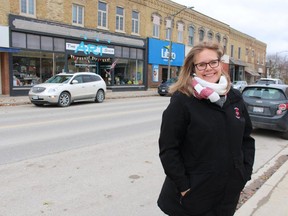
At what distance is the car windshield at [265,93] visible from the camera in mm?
8938

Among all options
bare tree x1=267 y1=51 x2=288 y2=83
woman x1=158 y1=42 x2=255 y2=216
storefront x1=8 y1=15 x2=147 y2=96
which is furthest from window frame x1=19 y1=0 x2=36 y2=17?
bare tree x1=267 y1=51 x2=288 y2=83

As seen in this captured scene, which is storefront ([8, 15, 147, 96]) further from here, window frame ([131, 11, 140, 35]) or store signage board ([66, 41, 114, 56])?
window frame ([131, 11, 140, 35])

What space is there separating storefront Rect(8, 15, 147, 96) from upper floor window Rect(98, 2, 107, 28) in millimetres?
874

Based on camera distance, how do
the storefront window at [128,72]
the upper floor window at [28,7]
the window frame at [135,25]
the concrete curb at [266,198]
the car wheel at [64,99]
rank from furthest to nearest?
the window frame at [135,25]
the storefront window at [128,72]
the upper floor window at [28,7]
the car wheel at [64,99]
the concrete curb at [266,198]

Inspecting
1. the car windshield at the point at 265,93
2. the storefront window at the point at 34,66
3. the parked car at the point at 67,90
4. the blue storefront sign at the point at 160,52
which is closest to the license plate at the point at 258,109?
the car windshield at the point at 265,93

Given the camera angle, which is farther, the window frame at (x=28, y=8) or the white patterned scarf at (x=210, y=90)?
the window frame at (x=28, y=8)

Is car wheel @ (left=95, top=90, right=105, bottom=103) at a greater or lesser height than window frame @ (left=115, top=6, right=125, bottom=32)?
lesser

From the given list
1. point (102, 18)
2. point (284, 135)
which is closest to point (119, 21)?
point (102, 18)

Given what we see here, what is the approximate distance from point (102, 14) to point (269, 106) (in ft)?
63.3

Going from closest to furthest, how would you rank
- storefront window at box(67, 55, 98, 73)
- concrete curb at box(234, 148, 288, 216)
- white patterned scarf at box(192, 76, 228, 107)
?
white patterned scarf at box(192, 76, 228, 107), concrete curb at box(234, 148, 288, 216), storefront window at box(67, 55, 98, 73)

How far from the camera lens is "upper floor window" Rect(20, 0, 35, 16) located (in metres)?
19.8

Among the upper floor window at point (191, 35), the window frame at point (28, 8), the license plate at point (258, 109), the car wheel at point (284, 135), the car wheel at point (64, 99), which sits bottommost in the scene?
the car wheel at point (284, 135)

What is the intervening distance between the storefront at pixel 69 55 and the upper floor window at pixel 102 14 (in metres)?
0.87

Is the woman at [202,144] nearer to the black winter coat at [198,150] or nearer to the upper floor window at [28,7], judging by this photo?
the black winter coat at [198,150]
